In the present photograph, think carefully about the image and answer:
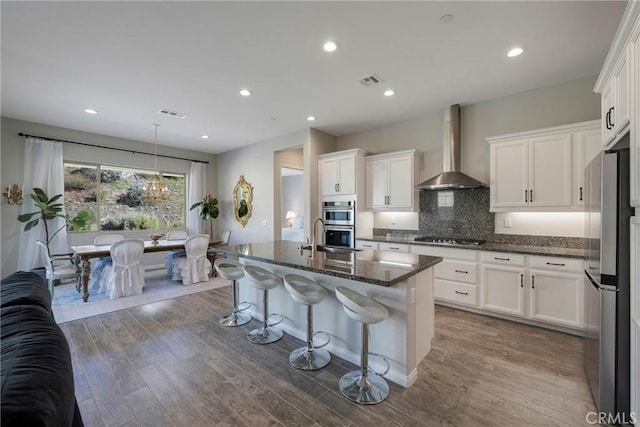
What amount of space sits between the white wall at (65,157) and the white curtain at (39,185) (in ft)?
0.34

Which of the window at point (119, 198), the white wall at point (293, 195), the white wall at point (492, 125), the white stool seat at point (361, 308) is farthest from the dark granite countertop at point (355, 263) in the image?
the white wall at point (293, 195)

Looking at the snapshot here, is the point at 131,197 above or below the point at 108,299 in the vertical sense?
above

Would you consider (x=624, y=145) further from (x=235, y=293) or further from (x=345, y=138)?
(x=345, y=138)

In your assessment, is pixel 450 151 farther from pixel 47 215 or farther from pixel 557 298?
pixel 47 215

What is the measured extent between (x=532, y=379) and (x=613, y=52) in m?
2.45

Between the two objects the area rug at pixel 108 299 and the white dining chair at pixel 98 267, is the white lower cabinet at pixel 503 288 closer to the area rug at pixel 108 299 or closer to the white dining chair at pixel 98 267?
the area rug at pixel 108 299

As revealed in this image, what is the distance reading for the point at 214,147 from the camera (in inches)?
262

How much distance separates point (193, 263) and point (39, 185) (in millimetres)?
3019

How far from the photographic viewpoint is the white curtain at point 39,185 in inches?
184

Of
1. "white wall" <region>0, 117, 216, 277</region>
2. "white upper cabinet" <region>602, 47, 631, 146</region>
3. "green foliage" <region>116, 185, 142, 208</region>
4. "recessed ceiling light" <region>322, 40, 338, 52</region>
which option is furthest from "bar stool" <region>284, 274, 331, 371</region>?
"green foliage" <region>116, 185, 142, 208</region>

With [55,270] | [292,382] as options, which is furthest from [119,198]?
[292,382]

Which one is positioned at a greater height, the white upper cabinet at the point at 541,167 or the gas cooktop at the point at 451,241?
the white upper cabinet at the point at 541,167

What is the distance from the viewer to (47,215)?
4.69m

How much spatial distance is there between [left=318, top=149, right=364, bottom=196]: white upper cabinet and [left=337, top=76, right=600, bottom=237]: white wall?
634mm
